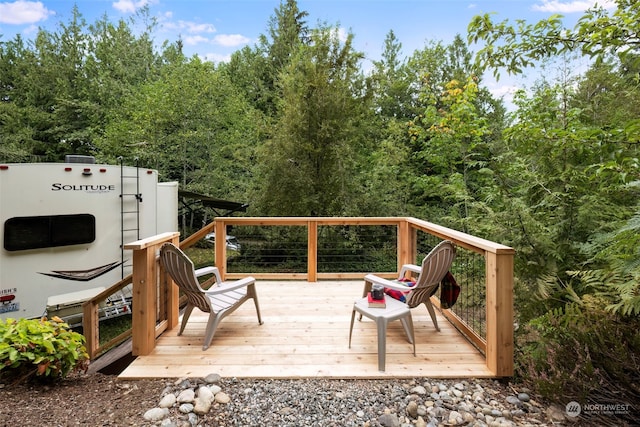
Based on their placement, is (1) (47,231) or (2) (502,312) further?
(1) (47,231)

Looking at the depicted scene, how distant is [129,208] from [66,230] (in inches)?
37.3

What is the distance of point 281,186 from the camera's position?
7.50m

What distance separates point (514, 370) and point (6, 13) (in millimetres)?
16865

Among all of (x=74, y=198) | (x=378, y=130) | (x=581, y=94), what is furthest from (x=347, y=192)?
(x=74, y=198)

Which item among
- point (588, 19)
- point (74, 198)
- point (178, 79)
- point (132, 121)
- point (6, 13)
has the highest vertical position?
point (6, 13)

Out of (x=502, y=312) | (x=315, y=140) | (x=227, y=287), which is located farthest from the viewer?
(x=315, y=140)

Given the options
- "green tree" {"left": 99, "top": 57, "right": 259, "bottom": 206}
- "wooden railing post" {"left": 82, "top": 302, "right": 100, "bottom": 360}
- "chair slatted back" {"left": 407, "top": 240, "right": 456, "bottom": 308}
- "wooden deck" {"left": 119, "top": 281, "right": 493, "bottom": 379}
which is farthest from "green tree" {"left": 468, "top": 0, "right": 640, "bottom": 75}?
"green tree" {"left": 99, "top": 57, "right": 259, "bottom": 206}

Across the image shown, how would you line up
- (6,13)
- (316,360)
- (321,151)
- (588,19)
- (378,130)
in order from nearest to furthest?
(588,19) < (316,360) < (321,151) < (378,130) < (6,13)

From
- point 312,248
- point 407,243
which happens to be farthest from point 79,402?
point 407,243

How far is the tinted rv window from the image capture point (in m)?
4.42

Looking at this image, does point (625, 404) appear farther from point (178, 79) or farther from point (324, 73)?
point (178, 79)

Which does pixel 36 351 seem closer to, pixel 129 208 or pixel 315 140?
pixel 129 208

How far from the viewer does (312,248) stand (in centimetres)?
482

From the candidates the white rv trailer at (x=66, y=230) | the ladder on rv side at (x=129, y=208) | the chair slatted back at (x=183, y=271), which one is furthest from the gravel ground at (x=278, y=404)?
the ladder on rv side at (x=129, y=208)
